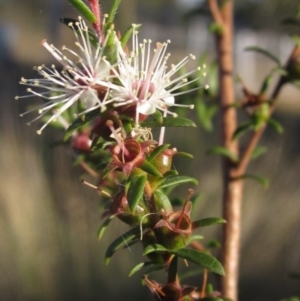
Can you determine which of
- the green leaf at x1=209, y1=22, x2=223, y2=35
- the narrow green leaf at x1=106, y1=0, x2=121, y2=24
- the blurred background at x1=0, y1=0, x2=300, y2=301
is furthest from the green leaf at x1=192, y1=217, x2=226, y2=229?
the blurred background at x1=0, y1=0, x2=300, y2=301

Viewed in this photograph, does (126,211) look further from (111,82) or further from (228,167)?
(228,167)

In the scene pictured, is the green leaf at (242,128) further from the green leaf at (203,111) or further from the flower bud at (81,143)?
the flower bud at (81,143)

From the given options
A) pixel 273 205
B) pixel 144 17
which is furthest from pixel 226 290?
pixel 144 17

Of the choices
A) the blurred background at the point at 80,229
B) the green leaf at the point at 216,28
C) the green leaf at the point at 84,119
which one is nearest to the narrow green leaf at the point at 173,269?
the green leaf at the point at 84,119

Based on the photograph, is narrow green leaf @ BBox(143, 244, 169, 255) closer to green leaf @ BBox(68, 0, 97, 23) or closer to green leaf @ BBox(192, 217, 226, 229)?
green leaf @ BBox(192, 217, 226, 229)

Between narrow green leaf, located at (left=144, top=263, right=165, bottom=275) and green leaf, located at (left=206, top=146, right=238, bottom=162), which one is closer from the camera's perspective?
narrow green leaf, located at (left=144, top=263, right=165, bottom=275)

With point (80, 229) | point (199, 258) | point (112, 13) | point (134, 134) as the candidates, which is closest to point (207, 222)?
point (199, 258)
